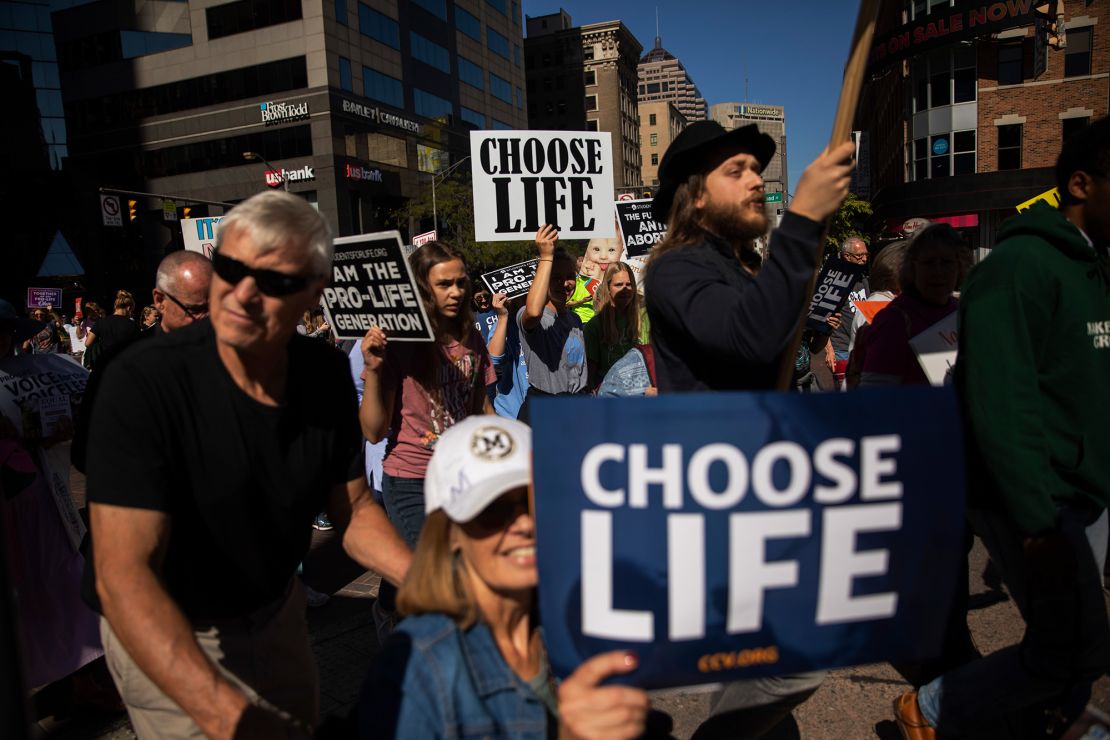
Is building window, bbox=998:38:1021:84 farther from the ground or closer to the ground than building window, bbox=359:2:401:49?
closer to the ground

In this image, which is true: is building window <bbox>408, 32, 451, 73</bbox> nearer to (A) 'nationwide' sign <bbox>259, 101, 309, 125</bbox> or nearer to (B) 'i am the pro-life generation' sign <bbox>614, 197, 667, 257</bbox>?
(A) 'nationwide' sign <bbox>259, 101, 309, 125</bbox>

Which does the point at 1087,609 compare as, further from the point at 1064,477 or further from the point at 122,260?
the point at 122,260

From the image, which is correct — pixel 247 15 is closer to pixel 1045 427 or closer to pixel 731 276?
pixel 731 276

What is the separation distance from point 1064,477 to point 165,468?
102 inches

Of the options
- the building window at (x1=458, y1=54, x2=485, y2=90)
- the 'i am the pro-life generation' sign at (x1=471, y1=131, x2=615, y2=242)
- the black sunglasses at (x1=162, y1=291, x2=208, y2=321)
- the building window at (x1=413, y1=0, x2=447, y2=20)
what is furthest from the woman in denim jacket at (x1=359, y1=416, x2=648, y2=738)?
the building window at (x1=458, y1=54, x2=485, y2=90)

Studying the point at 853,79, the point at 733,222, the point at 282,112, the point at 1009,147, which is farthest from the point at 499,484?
the point at 282,112

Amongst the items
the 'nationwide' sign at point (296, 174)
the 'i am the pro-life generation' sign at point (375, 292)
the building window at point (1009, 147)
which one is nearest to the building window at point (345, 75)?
the 'nationwide' sign at point (296, 174)

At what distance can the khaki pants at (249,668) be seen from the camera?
2.02 meters

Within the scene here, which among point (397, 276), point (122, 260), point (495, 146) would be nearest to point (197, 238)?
point (495, 146)

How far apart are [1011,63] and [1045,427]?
36360 mm

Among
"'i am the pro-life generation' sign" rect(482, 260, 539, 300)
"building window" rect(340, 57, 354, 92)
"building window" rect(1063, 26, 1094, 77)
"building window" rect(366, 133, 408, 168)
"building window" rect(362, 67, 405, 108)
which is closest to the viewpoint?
"'i am the pro-life generation' sign" rect(482, 260, 539, 300)

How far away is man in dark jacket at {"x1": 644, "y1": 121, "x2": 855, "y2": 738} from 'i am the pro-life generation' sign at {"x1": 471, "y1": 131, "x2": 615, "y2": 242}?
3.12 meters

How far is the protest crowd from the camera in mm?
1657

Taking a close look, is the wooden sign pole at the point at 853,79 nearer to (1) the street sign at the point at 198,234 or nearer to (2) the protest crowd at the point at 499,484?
(2) the protest crowd at the point at 499,484
